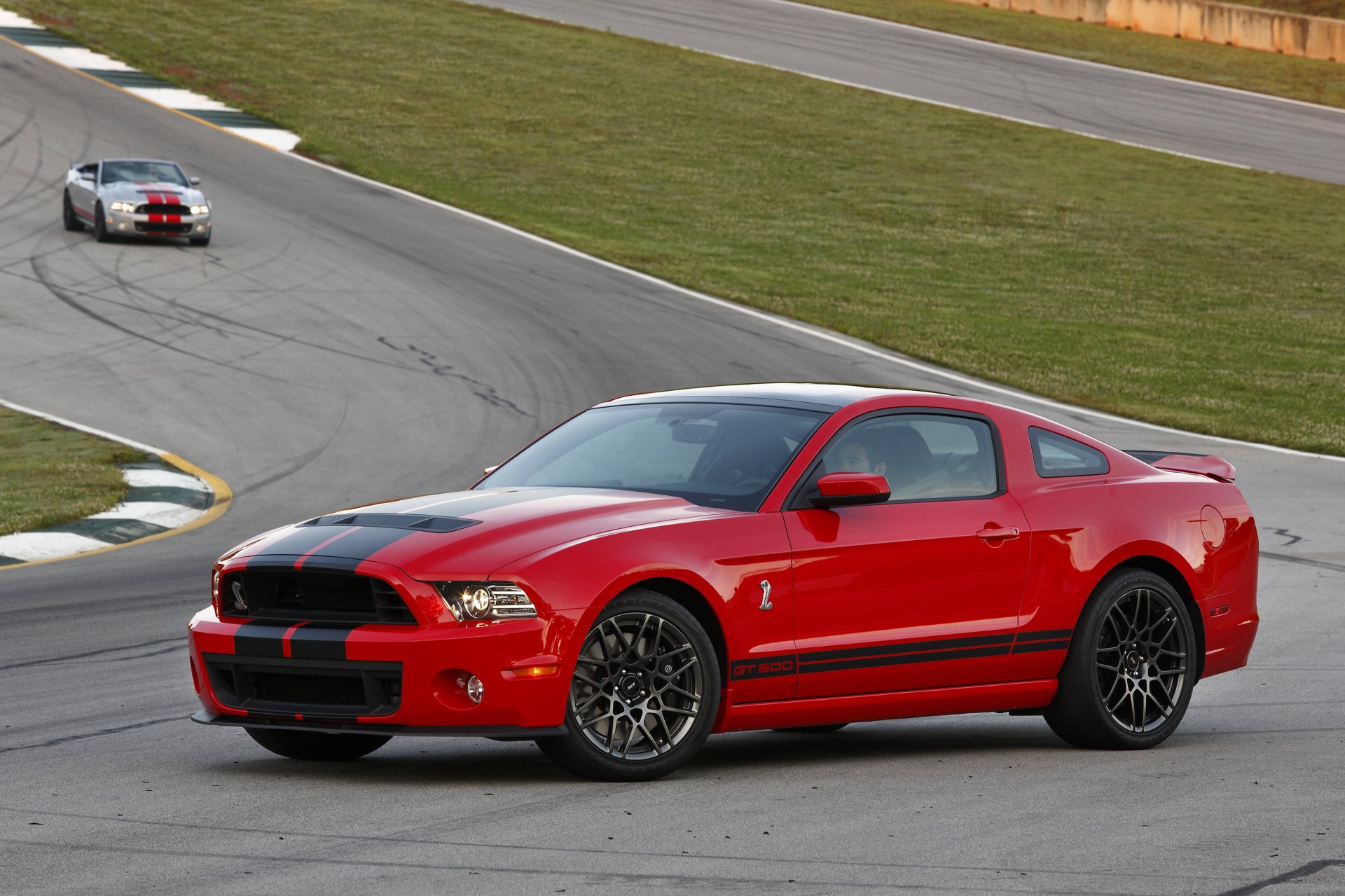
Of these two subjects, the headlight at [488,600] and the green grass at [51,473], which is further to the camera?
the green grass at [51,473]

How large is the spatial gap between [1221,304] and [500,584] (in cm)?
2700

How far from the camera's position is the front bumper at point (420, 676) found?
6520mm

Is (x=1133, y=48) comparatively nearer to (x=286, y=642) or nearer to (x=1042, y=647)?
(x=1042, y=647)

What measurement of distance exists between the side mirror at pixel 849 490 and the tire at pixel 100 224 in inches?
970

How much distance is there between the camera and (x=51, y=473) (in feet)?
55.8

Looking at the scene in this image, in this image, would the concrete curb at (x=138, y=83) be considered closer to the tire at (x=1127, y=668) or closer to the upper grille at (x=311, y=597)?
the tire at (x=1127, y=668)

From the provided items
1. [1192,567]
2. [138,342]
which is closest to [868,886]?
[1192,567]

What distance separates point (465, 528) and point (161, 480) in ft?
35.7

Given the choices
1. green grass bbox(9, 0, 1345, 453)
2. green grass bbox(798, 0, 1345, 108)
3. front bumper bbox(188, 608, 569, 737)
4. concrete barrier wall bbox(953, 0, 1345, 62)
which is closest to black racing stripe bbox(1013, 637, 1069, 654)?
front bumper bbox(188, 608, 569, 737)

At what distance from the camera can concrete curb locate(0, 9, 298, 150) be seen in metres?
41.7

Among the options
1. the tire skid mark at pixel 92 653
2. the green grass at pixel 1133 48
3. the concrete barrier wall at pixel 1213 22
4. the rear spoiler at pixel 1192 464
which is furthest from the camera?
the concrete barrier wall at pixel 1213 22

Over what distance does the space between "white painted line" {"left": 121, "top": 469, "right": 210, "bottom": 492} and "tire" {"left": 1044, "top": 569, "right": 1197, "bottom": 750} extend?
10503 mm

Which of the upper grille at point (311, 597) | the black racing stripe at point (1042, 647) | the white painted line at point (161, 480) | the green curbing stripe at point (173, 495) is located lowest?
the white painted line at point (161, 480)

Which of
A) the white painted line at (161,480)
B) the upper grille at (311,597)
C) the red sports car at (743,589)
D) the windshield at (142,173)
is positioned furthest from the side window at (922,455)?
the windshield at (142,173)
